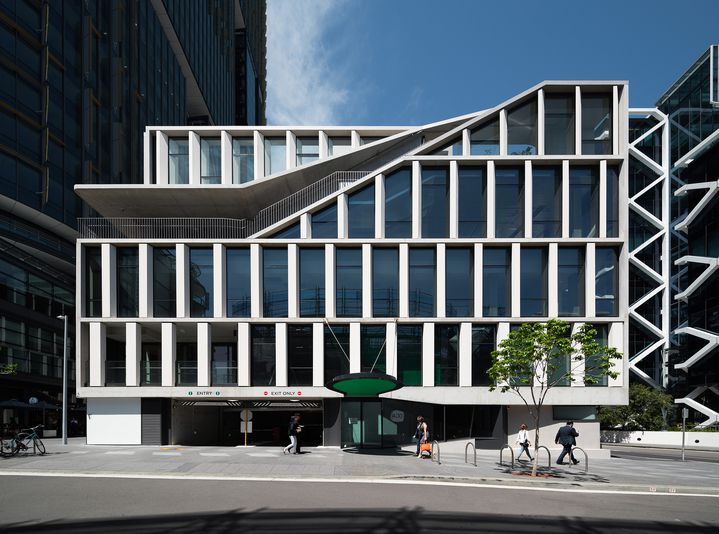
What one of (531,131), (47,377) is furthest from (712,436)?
(47,377)

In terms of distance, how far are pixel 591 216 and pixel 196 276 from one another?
2050cm

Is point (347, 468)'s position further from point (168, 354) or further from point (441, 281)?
point (168, 354)

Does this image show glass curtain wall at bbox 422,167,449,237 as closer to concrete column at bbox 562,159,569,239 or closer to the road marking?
concrete column at bbox 562,159,569,239

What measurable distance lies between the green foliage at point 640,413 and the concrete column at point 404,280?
2710 centimetres

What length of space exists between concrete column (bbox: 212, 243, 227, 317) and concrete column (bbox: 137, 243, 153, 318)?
3.17 metres

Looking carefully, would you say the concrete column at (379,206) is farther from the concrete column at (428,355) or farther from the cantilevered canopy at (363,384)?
the cantilevered canopy at (363,384)

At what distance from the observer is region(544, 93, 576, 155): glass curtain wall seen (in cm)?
3028

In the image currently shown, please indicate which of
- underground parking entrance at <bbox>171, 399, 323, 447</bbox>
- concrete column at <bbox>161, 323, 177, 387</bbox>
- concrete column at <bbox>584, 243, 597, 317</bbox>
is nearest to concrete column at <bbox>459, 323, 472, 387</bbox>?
concrete column at <bbox>584, 243, 597, 317</bbox>

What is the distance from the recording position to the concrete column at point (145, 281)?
28.8 metres

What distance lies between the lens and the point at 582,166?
98.2 feet

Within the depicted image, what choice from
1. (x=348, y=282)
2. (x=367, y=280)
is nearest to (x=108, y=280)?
(x=348, y=282)

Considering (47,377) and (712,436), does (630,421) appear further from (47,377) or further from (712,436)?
(47,377)

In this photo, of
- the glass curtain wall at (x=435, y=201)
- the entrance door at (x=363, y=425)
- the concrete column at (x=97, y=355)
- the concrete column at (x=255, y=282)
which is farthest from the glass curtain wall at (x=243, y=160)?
the entrance door at (x=363, y=425)

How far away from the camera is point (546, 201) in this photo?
30016 mm
